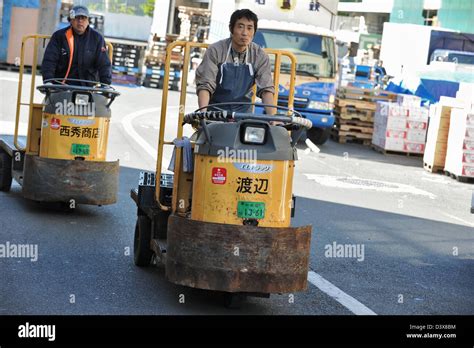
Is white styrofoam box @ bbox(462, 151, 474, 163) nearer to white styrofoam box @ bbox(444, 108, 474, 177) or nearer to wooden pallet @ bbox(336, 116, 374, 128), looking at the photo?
white styrofoam box @ bbox(444, 108, 474, 177)

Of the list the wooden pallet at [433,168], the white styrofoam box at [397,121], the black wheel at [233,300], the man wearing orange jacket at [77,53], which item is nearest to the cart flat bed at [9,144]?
the man wearing orange jacket at [77,53]

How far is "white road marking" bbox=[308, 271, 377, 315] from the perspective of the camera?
8555 mm

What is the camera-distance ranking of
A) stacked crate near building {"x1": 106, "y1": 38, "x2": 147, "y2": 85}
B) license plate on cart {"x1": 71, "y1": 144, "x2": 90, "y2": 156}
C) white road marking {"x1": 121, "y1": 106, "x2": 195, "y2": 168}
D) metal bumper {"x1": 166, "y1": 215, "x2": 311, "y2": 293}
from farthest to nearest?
1. stacked crate near building {"x1": 106, "y1": 38, "x2": 147, "y2": 85}
2. white road marking {"x1": 121, "y1": 106, "x2": 195, "y2": 168}
3. license plate on cart {"x1": 71, "y1": 144, "x2": 90, "y2": 156}
4. metal bumper {"x1": 166, "y1": 215, "x2": 311, "y2": 293}

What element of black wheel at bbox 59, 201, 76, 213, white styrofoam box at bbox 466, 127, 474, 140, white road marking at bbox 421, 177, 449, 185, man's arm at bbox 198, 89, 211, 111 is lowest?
white road marking at bbox 421, 177, 449, 185

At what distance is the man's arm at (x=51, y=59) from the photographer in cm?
1230

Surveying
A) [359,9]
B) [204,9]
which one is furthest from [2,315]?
[359,9]

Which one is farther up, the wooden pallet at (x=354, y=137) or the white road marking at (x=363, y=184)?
the wooden pallet at (x=354, y=137)

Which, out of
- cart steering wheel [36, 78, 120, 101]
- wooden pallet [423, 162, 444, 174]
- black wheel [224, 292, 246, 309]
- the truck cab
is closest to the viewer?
black wheel [224, 292, 246, 309]

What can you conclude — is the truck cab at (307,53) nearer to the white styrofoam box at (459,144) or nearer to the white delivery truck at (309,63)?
the white delivery truck at (309,63)

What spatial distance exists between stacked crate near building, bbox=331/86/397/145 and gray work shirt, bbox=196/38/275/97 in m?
19.7

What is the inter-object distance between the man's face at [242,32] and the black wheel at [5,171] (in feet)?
18.3

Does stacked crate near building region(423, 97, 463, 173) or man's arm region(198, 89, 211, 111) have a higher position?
man's arm region(198, 89, 211, 111)

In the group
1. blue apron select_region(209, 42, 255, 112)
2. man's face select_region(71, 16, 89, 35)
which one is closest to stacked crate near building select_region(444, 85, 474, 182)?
man's face select_region(71, 16, 89, 35)
